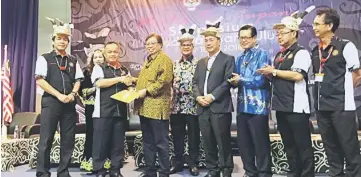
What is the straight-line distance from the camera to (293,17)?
10.5ft

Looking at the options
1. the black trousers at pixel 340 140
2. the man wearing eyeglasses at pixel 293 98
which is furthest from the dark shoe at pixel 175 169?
the black trousers at pixel 340 140

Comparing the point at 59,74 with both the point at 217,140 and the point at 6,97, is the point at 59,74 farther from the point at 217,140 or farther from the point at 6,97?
the point at 6,97

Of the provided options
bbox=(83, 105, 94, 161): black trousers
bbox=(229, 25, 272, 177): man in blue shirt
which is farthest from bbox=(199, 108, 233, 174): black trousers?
bbox=(83, 105, 94, 161): black trousers

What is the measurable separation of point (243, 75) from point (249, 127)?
439mm

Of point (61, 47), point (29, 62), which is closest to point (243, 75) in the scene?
point (61, 47)

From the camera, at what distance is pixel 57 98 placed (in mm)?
3475

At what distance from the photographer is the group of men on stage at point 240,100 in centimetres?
297

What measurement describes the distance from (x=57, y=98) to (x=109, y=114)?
48cm

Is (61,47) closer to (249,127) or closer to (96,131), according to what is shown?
(96,131)

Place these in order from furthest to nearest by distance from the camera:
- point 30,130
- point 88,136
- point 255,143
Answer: point 30,130, point 88,136, point 255,143

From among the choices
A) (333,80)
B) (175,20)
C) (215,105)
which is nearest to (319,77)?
(333,80)

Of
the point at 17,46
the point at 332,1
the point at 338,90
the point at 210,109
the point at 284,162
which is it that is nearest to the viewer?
the point at 338,90

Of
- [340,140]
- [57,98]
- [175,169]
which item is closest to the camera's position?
[340,140]

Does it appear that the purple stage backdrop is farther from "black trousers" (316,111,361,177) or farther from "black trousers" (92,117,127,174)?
"black trousers" (316,111,361,177)
